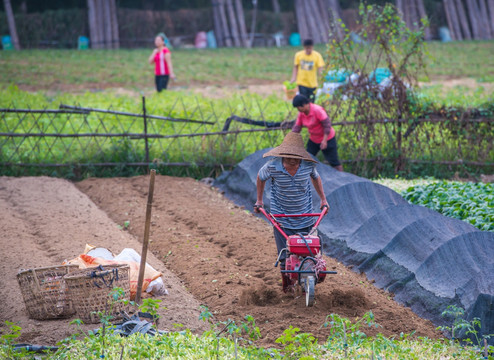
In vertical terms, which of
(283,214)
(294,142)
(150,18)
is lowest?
(283,214)

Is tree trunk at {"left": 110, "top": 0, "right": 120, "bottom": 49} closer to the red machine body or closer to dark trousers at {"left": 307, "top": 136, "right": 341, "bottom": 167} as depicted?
dark trousers at {"left": 307, "top": 136, "right": 341, "bottom": 167}

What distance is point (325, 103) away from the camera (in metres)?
11.3

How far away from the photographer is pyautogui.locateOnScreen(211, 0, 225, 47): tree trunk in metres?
26.2

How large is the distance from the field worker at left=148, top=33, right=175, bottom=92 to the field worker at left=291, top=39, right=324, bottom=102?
11.5 ft

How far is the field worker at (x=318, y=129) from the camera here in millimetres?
9180

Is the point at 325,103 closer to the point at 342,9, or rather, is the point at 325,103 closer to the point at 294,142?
the point at 294,142

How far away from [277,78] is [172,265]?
13928 millimetres

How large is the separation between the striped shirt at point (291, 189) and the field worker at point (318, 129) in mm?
2974

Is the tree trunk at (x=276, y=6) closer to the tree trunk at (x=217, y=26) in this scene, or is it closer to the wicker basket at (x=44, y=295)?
Answer: the tree trunk at (x=217, y=26)

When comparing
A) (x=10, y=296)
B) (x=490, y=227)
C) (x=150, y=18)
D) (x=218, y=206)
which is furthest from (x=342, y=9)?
(x=10, y=296)

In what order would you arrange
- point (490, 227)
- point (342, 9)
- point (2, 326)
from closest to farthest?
point (2, 326) → point (490, 227) → point (342, 9)

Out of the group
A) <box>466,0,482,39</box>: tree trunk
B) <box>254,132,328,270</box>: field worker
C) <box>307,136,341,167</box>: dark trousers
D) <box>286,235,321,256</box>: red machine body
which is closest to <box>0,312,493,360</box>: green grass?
<box>286,235,321,256</box>: red machine body

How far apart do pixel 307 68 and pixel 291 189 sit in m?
7.59

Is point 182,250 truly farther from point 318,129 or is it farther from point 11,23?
point 11,23
